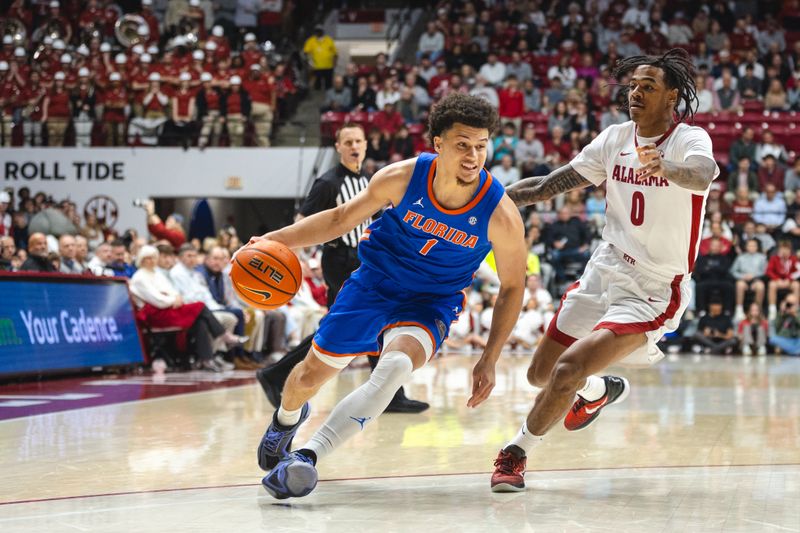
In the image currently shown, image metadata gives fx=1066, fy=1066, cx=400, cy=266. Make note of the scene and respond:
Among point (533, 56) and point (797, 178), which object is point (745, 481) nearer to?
point (797, 178)

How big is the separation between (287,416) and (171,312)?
21.7 feet

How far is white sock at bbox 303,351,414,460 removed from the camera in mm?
4094

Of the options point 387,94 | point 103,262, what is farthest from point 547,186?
point 387,94

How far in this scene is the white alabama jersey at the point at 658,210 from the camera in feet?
15.2

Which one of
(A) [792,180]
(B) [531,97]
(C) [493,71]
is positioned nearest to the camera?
(A) [792,180]

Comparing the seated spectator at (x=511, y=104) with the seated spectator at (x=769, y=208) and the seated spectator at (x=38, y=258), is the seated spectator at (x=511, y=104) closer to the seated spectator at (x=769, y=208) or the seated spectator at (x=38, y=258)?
the seated spectator at (x=769, y=208)

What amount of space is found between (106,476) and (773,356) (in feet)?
37.8

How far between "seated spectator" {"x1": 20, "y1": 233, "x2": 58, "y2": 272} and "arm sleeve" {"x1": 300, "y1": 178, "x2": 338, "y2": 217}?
414 centimetres

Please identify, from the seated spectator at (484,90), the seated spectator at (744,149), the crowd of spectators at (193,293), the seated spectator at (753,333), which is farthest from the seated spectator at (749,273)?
the crowd of spectators at (193,293)

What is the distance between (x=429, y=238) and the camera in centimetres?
438

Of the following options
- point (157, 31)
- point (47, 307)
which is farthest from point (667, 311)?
point (157, 31)

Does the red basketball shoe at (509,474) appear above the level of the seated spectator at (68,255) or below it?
above

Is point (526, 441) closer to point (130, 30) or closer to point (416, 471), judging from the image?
point (416, 471)

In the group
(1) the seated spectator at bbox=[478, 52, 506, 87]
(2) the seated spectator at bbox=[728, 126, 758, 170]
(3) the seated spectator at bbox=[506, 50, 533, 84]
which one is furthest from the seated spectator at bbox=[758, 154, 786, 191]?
(1) the seated spectator at bbox=[478, 52, 506, 87]
